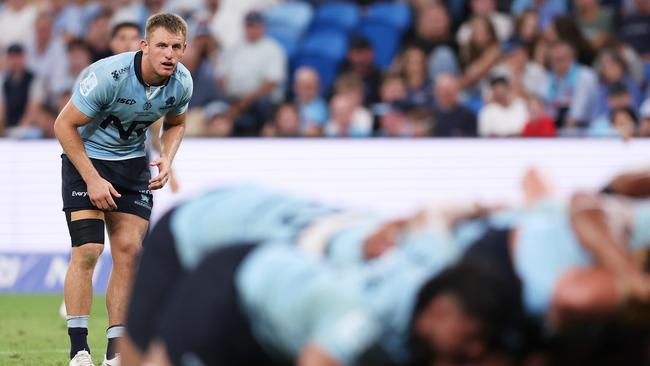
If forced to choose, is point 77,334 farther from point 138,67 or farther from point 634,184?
point 634,184

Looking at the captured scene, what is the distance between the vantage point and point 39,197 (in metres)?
14.9

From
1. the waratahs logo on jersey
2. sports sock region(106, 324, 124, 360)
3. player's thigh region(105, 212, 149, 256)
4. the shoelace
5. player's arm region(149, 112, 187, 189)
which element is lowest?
the shoelace

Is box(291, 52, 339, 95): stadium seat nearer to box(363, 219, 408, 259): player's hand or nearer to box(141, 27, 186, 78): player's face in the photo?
box(141, 27, 186, 78): player's face

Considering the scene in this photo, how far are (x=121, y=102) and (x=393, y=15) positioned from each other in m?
9.68

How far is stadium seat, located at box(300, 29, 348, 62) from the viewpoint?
57.9 feet

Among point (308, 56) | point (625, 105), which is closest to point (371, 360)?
point (625, 105)

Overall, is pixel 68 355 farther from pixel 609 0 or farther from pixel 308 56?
pixel 609 0

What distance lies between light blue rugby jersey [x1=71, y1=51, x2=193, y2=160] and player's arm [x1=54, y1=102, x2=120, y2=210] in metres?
0.08

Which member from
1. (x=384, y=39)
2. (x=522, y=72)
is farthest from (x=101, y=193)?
(x=384, y=39)

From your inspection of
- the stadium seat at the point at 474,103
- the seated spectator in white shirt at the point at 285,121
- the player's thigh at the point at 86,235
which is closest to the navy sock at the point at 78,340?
the player's thigh at the point at 86,235

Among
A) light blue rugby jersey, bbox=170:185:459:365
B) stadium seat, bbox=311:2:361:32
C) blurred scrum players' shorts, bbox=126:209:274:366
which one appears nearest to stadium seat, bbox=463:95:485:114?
stadium seat, bbox=311:2:361:32

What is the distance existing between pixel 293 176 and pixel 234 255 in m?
10.00

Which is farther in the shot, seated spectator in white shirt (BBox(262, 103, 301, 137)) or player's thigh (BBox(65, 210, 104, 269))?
seated spectator in white shirt (BBox(262, 103, 301, 137))

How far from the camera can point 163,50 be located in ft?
29.2
